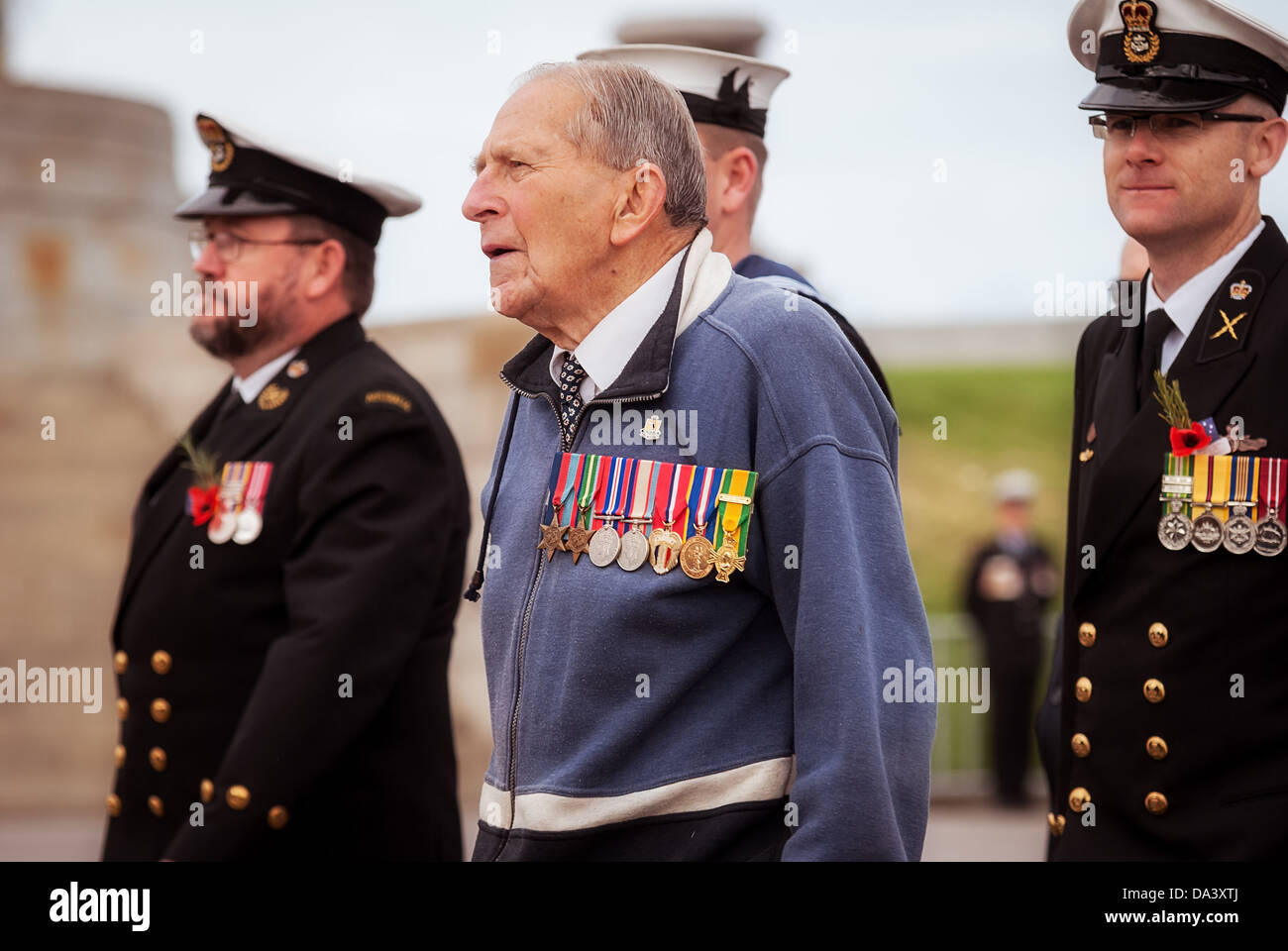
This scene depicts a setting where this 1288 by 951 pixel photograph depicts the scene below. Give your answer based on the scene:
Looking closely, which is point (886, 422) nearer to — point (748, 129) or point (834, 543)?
point (834, 543)

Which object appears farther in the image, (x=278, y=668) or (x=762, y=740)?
(x=278, y=668)

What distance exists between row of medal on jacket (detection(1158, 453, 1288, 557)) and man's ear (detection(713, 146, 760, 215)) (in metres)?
1.44

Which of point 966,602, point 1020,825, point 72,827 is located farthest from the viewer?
point 966,602

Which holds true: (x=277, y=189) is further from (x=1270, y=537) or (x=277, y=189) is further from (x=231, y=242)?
(x=1270, y=537)

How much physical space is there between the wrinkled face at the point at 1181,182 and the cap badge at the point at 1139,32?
0.17 m

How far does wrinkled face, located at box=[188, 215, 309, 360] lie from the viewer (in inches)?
166

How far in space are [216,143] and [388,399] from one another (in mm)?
1005

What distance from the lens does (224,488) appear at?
157 inches

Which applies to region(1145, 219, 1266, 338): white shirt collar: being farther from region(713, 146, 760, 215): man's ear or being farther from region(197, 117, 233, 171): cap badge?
region(197, 117, 233, 171): cap badge

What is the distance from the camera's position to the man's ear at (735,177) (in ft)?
13.3

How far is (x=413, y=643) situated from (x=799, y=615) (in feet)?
4.87

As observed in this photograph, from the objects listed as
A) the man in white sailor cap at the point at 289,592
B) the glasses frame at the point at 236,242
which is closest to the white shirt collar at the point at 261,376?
the man in white sailor cap at the point at 289,592

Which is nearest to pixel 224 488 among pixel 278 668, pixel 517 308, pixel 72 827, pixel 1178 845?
pixel 278 668

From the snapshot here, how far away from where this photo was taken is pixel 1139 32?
3.23 meters
